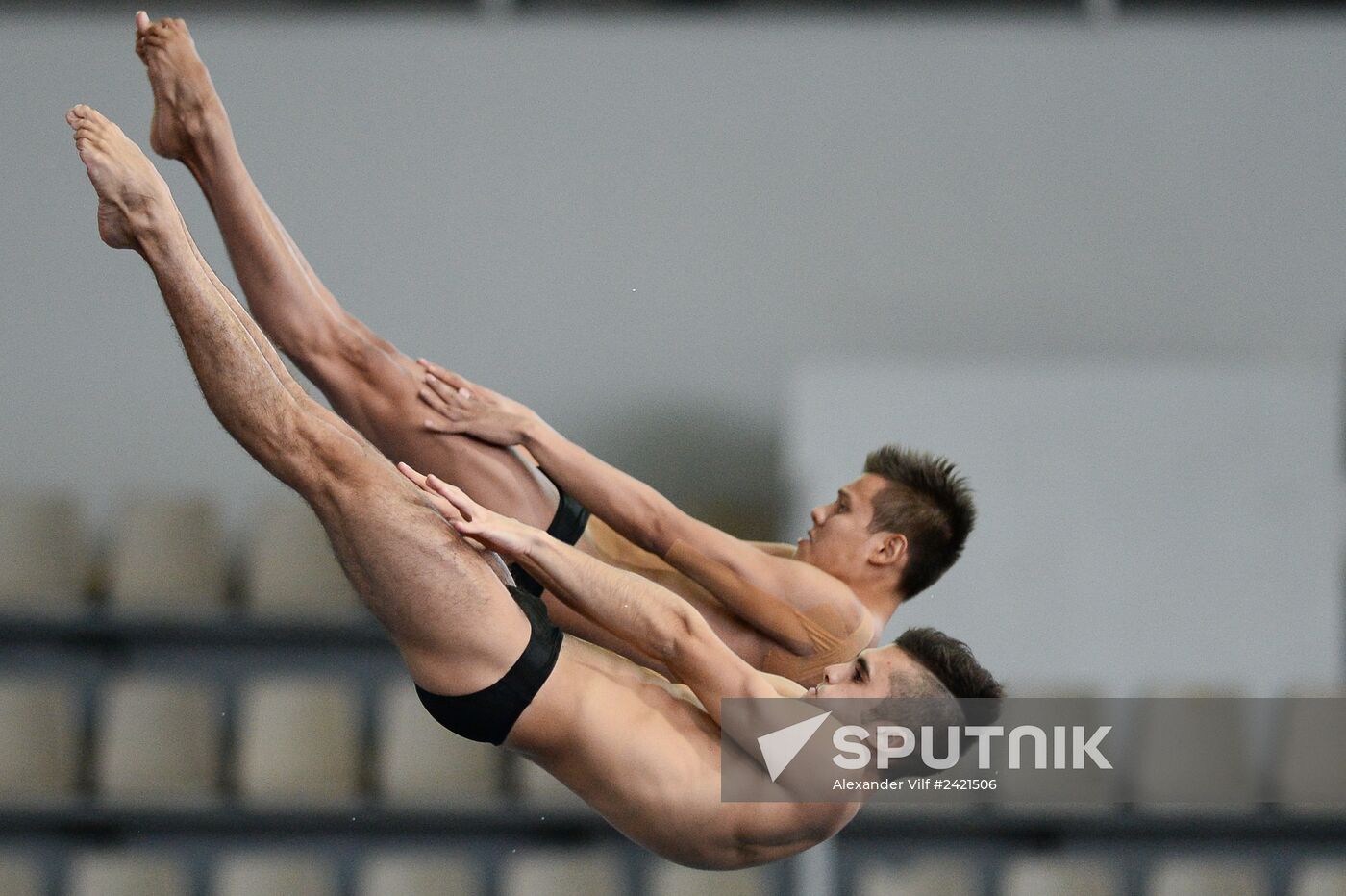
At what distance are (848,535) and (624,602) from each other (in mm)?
361

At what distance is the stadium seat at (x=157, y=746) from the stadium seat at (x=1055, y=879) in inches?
75.5

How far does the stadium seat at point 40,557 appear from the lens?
3.49 m

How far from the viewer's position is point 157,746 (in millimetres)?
3500

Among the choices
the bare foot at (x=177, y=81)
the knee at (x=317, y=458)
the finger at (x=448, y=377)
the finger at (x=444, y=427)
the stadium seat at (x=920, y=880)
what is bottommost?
the stadium seat at (x=920, y=880)

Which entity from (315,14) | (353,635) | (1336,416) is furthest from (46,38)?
(1336,416)

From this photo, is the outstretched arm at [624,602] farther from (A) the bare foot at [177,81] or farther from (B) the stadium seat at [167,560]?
(B) the stadium seat at [167,560]

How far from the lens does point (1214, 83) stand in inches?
153

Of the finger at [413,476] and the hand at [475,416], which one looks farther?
the hand at [475,416]

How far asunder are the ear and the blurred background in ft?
4.70

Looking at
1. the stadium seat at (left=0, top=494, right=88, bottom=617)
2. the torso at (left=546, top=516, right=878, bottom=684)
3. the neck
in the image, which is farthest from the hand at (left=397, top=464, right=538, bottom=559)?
the stadium seat at (left=0, top=494, right=88, bottom=617)

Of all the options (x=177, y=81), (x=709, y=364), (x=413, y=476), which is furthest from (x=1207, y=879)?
(x=177, y=81)

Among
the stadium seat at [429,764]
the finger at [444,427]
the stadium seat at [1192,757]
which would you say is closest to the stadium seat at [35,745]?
the stadium seat at [429,764]

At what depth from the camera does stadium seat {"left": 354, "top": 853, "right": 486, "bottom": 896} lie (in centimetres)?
346

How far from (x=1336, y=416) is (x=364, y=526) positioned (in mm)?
2820
